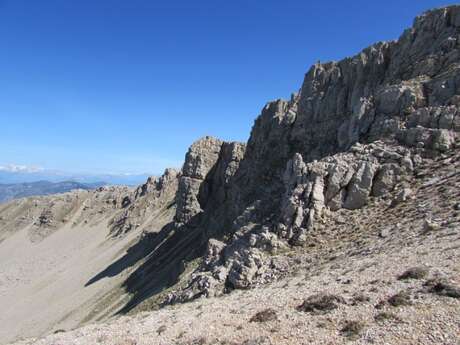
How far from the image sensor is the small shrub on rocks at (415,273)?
17.2 m

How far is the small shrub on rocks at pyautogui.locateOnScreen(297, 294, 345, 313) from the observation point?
1711 centimetres

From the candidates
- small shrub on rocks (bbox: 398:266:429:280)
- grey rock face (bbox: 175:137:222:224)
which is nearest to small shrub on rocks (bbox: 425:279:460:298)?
small shrub on rocks (bbox: 398:266:429:280)

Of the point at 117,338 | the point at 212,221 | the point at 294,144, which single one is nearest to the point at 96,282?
the point at 212,221

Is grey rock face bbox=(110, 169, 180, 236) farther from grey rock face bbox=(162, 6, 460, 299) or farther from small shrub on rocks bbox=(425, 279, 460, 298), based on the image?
small shrub on rocks bbox=(425, 279, 460, 298)

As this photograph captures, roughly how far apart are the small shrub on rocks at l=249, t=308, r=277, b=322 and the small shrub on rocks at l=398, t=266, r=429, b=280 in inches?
255

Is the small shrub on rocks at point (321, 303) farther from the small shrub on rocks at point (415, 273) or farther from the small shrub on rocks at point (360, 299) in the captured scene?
the small shrub on rocks at point (415, 273)

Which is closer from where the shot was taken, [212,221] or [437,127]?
[437,127]

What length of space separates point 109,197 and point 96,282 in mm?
82107

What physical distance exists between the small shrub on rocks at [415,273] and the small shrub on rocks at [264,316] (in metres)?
6.49

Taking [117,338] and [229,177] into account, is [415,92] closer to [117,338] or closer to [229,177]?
[117,338]

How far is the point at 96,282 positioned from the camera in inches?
2813

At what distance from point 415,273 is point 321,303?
4745 mm

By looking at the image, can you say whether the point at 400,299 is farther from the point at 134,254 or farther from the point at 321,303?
the point at 134,254

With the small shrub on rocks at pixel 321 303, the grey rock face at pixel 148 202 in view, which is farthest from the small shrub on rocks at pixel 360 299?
the grey rock face at pixel 148 202
